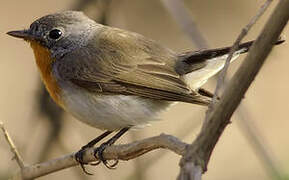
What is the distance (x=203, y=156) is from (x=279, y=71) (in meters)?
7.42

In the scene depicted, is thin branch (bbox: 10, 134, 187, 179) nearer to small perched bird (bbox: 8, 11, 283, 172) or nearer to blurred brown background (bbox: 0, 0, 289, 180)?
small perched bird (bbox: 8, 11, 283, 172)

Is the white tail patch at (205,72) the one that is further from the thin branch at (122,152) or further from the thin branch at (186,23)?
the thin branch at (122,152)

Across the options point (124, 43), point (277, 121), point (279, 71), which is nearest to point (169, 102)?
point (124, 43)

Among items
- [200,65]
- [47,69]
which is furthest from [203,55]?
[47,69]

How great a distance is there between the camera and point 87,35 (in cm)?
557

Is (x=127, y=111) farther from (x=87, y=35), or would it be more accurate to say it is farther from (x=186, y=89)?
(x=87, y=35)

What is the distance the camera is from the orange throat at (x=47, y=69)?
199 inches

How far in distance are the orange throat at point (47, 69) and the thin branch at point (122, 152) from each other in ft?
1.70

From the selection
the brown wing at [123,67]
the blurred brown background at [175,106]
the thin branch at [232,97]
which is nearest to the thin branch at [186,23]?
the brown wing at [123,67]

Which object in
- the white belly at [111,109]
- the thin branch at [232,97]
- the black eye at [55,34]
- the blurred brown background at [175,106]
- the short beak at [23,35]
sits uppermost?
the thin branch at [232,97]

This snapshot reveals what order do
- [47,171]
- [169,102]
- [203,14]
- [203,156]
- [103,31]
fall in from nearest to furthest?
[203,156], [47,171], [169,102], [103,31], [203,14]

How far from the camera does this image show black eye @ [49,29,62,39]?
5457 mm

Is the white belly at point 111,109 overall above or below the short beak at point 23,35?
below

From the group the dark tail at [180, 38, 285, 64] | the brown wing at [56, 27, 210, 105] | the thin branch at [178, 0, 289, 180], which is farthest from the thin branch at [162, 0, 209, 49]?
the thin branch at [178, 0, 289, 180]
